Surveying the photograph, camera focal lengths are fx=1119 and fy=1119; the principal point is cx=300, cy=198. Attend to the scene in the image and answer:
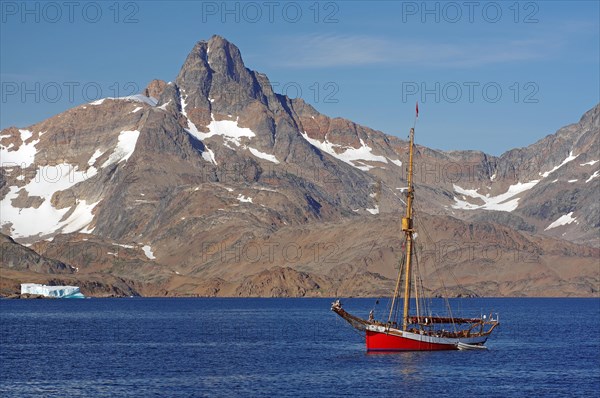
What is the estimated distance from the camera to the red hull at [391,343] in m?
131

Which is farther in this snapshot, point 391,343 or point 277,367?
point 391,343

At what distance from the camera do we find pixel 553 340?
167 metres

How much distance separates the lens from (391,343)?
132 m

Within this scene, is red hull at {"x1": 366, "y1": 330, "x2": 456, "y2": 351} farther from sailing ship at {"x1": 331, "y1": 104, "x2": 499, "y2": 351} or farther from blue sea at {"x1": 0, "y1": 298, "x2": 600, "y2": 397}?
blue sea at {"x1": 0, "y1": 298, "x2": 600, "y2": 397}

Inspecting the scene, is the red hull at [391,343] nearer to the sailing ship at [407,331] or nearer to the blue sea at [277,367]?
the sailing ship at [407,331]

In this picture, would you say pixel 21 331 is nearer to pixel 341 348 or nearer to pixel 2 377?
pixel 341 348

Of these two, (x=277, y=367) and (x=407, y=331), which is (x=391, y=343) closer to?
(x=407, y=331)

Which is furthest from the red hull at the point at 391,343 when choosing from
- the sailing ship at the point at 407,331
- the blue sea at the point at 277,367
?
the blue sea at the point at 277,367

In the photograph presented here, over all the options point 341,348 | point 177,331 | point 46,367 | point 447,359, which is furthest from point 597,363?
point 177,331

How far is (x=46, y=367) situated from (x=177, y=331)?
6677cm

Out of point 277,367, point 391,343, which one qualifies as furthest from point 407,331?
point 277,367

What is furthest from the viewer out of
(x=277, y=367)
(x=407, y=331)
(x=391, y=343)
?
(x=407, y=331)

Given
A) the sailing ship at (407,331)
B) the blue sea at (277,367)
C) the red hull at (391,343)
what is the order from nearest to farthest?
the blue sea at (277,367) < the sailing ship at (407,331) < the red hull at (391,343)

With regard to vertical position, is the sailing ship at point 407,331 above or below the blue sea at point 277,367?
above
